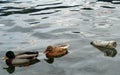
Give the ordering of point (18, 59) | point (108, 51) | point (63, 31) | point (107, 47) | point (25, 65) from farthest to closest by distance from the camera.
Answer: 1. point (63, 31)
2. point (107, 47)
3. point (108, 51)
4. point (25, 65)
5. point (18, 59)

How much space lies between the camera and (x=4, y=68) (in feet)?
43.9

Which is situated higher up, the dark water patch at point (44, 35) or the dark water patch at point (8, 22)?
the dark water patch at point (8, 22)

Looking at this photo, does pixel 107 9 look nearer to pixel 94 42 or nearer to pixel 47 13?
pixel 47 13

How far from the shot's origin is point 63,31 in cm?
1898

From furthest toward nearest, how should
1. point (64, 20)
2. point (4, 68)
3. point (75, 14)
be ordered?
1. point (75, 14)
2. point (64, 20)
3. point (4, 68)

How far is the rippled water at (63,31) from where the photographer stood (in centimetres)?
1316

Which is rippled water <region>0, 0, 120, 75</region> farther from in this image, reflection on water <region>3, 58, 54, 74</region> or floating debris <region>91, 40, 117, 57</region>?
floating debris <region>91, 40, 117, 57</region>

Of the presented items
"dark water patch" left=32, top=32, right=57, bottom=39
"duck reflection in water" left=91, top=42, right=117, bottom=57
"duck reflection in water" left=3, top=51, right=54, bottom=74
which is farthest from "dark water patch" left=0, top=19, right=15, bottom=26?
"duck reflection in water" left=91, top=42, right=117, bottom=57

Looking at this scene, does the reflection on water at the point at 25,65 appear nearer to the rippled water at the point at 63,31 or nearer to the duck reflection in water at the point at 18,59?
the duck reflection in water at the point at 18,59

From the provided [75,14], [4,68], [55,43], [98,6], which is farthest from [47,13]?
[4,68]

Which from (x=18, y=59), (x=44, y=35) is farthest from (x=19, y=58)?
(x=44, y=35)

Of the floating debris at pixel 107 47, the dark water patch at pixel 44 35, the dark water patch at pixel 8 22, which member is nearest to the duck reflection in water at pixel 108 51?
the floating debris at pixel 107 47

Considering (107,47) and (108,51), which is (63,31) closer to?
(107,47)

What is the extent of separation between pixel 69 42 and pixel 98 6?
10385mm
